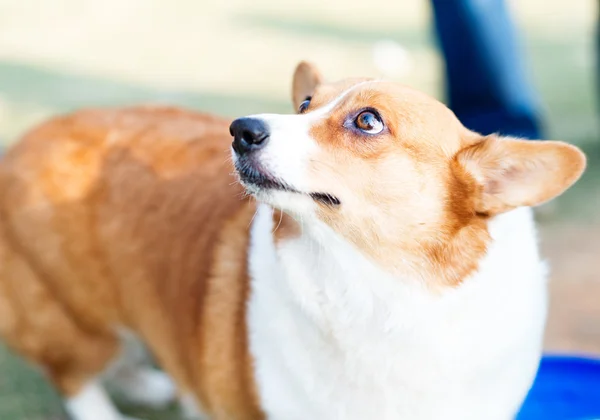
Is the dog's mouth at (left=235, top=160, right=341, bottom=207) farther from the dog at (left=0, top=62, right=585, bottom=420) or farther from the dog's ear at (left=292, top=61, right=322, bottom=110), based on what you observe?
the dog's ear at (left=292, top=61, right=322, bottom=110)

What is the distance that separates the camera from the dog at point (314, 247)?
77.9 inches

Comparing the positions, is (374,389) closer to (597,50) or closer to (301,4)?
(597,50)

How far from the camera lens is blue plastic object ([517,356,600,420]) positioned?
2729 mm

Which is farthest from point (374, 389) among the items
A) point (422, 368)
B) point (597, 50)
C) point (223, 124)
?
point (597, 50)

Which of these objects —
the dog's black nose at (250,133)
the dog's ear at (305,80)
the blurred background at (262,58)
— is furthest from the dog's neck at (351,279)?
the blurred background at (262,58)

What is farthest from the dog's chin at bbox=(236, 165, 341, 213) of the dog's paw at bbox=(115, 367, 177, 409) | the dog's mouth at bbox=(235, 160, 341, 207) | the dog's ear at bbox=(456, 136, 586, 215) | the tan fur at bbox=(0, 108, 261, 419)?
the dog's paw at bbox=(115, 367, 177, 409)

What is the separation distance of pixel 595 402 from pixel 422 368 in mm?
949

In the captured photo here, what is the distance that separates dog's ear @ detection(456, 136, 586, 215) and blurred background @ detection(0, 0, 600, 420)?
1720 millimetres


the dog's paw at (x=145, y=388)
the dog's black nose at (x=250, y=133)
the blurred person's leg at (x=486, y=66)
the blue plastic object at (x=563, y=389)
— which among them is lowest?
the dog's paw at (x=145, y=388)

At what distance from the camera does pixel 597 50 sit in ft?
15.3

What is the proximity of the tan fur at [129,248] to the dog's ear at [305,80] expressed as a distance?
33 centimetres

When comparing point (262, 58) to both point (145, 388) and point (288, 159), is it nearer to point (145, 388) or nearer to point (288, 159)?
point (145, 388)

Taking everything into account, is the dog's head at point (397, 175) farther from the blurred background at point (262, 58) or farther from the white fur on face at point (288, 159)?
the blurred background at point (262, 58)

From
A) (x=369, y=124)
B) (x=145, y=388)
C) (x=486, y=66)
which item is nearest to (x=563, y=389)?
(x=369, y=124)
